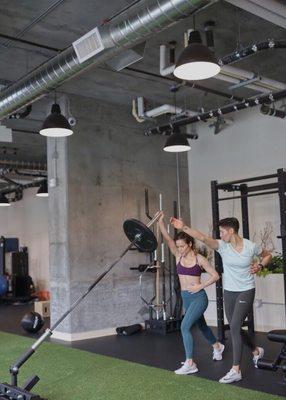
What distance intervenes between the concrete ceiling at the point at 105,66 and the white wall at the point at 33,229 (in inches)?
246

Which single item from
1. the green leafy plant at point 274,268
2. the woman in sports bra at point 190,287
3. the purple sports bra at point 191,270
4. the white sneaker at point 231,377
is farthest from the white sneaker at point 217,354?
the green leafy plant at point 274,268

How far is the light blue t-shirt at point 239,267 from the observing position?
4.70 meters

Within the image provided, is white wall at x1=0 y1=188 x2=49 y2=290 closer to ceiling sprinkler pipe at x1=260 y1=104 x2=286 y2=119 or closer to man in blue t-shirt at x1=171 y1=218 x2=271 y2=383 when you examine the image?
ceiling sprinkler pipe at x1=260 y1=104 x2=286 y2=119

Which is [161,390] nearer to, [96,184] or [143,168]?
[96,184]

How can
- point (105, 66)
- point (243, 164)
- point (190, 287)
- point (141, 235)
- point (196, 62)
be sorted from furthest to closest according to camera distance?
point (243, 164) < point (105, 66) < point (190, 287) < point (141, 235) < point (196, 62)

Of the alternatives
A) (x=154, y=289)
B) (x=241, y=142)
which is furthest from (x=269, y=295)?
(x=241, y=142)

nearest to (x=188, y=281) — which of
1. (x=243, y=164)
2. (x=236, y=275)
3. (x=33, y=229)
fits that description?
(x=236, y=275)

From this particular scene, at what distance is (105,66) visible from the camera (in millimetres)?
6512

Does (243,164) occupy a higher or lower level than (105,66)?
lower

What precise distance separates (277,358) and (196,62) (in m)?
2.82

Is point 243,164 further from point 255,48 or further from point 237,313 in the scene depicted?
point 237,313

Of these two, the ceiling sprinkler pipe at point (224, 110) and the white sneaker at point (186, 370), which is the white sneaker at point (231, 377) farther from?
the ceiling sprinkler pipe at point (224, 110)

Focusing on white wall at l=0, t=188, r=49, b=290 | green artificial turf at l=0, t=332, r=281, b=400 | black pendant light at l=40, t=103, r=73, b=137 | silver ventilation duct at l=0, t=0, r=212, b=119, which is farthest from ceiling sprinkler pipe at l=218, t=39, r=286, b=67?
white wall at l=0, t=188, r=49, b=290

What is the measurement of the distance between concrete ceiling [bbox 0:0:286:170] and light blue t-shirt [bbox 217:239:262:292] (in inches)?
96.9
